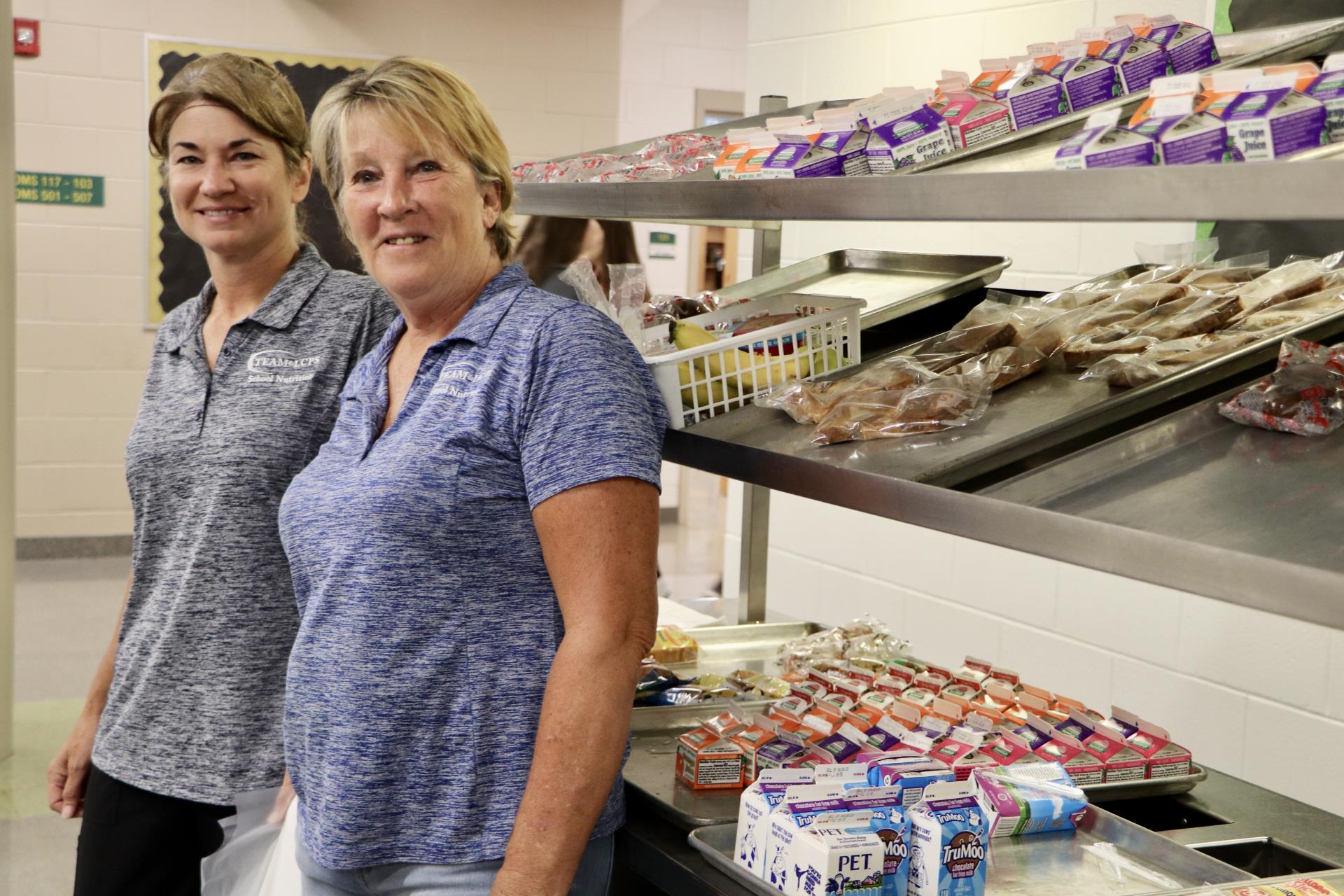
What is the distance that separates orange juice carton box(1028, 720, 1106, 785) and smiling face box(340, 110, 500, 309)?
0.98m

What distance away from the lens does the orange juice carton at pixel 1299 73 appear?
1027 millimetres

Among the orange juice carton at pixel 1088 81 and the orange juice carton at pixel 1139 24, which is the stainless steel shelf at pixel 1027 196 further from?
the orange juice carton at pixel 1139 24

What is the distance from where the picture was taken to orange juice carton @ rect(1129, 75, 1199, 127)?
106 cm

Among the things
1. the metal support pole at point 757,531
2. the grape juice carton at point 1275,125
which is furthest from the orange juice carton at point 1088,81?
the metal support pole at point 757,531

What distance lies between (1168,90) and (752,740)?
100cm

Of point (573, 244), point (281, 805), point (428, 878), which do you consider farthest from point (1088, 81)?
point (573, 244)

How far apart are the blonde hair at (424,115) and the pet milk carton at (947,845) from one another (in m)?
0.87

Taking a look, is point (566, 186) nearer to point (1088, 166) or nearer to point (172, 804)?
point (1088, 166)

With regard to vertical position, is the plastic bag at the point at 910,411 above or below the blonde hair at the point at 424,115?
below

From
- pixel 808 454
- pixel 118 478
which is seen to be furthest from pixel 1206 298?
pixel 118 478

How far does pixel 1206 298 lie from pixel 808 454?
0.60 meters

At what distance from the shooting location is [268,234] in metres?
1.99

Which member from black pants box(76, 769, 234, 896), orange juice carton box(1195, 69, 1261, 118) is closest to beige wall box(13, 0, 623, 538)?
black pants box(76, 769, 234, 896)

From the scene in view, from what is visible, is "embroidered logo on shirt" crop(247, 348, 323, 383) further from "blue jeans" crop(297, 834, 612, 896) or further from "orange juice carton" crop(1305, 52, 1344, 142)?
"orange juice carton" crop(1305, 52, 1344, 142)
